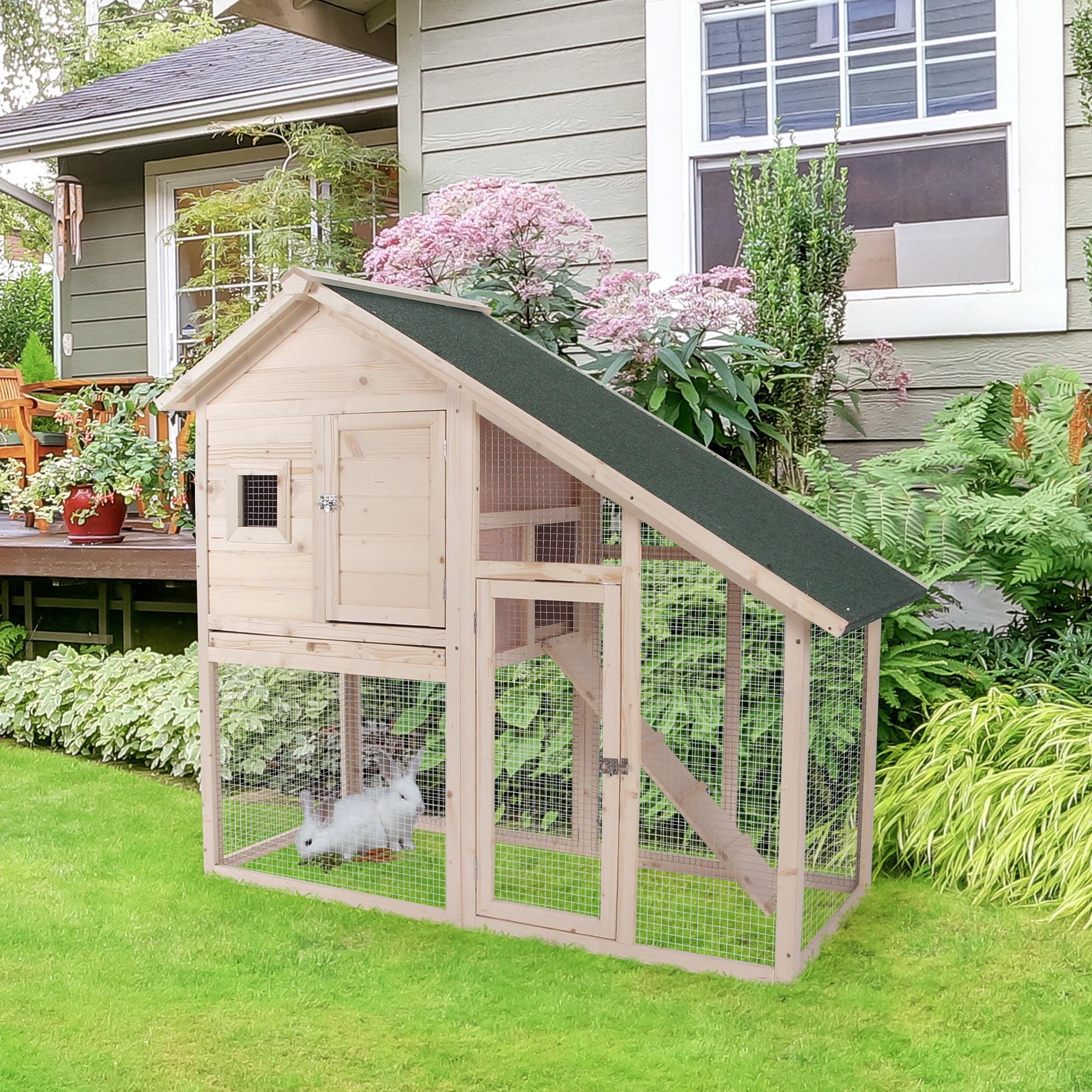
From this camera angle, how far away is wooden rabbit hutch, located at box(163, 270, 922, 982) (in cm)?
352

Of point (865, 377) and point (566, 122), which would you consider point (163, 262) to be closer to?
point (566, 122)

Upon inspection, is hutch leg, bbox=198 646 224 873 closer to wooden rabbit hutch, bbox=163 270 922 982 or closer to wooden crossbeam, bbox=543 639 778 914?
wooden rabbit hutch, bbox=163 270 922 982

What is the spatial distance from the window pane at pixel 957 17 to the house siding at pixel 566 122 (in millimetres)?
1357

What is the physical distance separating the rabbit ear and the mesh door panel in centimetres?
36

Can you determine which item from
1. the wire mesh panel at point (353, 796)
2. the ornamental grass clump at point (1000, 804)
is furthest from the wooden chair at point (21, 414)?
the ornamental grass clump at point (1000, 804)

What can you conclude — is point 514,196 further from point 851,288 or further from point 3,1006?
point 3,1006

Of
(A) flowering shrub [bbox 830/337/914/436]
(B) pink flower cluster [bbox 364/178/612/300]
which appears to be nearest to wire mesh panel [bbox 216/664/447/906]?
(B) pink flower cluster [bbox 364/178/612/300]

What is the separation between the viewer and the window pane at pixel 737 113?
5.99m

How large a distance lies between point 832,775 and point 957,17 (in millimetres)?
3648

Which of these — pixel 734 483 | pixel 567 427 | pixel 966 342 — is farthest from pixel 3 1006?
pixel 966 342

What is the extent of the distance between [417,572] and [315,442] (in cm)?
53

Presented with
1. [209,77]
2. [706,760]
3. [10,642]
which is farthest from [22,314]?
[706,760]

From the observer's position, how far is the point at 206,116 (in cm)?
846

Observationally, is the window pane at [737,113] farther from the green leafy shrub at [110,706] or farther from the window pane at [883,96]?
the green leafy shrub at [110,706]
